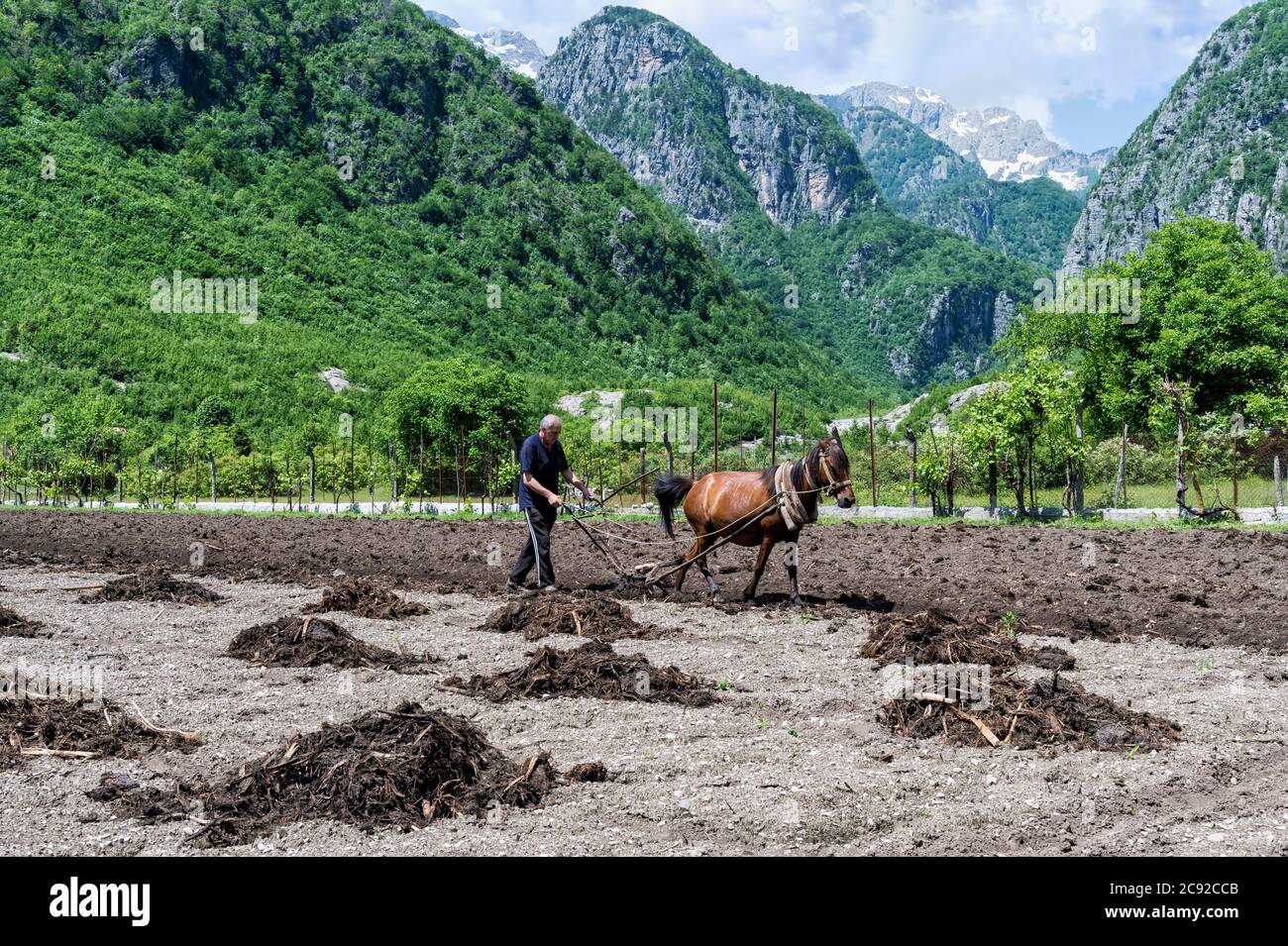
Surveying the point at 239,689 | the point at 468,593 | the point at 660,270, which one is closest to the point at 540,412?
the point at 660,270

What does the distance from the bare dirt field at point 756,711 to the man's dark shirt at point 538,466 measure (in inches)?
65.6

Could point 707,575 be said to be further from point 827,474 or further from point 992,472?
point 992,472

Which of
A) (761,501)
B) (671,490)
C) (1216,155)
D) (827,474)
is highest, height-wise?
(1216,155)

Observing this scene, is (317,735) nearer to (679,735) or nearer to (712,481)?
(679,735)

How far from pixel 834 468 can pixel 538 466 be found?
3.88 meters

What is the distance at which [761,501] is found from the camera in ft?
41.7

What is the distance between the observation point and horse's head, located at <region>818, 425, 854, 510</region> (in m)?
11.6
